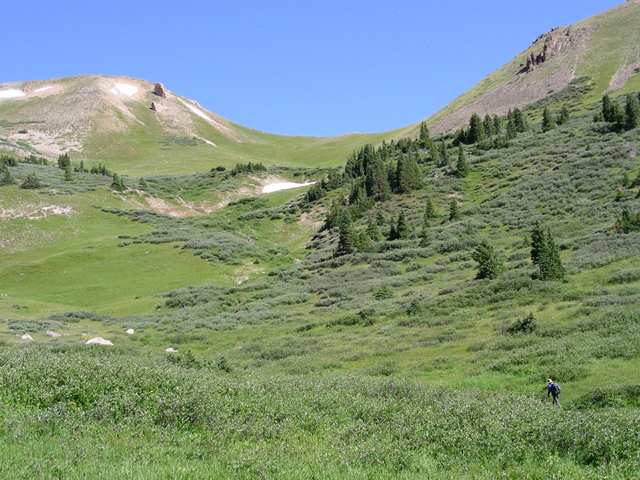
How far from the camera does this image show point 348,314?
31.5 metres

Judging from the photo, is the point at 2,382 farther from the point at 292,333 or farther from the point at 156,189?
the point at 156,189

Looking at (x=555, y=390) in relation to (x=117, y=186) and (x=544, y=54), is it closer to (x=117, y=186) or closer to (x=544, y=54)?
(x=117, y=186)

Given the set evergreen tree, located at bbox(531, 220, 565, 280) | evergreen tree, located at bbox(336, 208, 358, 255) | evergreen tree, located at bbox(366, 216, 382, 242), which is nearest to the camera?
evergreen tree, located at bbox(531, 220, 565, 280)

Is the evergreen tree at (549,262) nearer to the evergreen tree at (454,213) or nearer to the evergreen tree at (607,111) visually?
the evergreen tree at (454,213)

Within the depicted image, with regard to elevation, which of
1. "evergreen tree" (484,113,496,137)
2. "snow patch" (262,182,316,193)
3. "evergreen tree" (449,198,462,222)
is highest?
"evergreen tree" (484,113,496,137)

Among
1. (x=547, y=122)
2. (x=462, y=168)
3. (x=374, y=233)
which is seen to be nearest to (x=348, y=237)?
(x=374, y=233)

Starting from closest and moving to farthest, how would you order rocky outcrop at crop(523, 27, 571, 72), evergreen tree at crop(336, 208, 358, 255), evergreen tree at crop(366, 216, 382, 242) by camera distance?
evergreen tree at crop(336, 208, 358, 255) → evergreen tree at crop(366, 216, 382, 242) → rocky outcrop at crop(523, 27, 571, 72)

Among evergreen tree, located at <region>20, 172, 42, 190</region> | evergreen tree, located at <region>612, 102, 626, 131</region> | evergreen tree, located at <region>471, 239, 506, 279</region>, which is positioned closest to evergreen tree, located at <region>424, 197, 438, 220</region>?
evergreen tree, located at <region>471, 239, 506, 279</region>

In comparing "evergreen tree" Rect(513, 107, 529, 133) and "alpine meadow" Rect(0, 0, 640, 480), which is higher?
"evergreen tree" Rect(513, 107, 529, 133)

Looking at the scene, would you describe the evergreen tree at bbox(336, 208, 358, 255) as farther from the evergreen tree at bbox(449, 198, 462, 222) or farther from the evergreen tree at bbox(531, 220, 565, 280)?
the evergreen tree at bbox(531, 220, 565, 280)

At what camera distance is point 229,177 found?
123625 mm

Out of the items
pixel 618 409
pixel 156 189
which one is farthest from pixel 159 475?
pixel 156 189

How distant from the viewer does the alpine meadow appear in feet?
26.7

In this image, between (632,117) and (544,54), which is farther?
(544,54)
